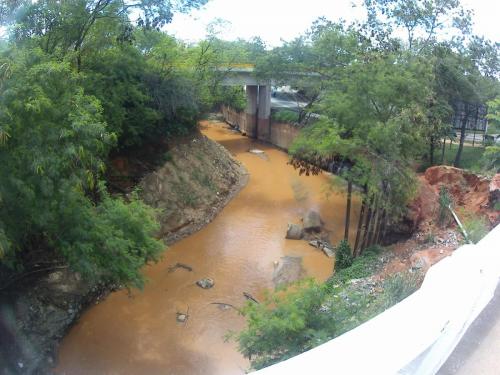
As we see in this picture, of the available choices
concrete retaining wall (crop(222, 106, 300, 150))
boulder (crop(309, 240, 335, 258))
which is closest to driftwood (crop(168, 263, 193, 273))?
boulder (crop(309, 240, 335, 258))

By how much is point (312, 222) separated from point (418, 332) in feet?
53.6

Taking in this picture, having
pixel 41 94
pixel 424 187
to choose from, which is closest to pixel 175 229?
pixel 424 187

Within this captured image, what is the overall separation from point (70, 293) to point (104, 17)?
30.5 ft

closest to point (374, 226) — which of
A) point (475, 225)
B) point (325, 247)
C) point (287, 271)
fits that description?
point (325, 247)

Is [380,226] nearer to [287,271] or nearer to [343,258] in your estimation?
[343,258]

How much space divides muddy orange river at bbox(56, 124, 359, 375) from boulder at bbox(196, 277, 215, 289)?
163 mm

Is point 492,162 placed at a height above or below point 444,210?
above

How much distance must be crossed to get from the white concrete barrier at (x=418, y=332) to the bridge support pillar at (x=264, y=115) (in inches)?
1232

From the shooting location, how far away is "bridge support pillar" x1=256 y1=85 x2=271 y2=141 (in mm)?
34219

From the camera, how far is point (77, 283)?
13.5 metres

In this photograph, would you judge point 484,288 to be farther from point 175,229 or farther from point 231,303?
point 175,229

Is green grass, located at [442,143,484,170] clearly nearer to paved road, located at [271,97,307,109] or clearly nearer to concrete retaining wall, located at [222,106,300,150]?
concrete retaining wall, located at [222,106,300,150]

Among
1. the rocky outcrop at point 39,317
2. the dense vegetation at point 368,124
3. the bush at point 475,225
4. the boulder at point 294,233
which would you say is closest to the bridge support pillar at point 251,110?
the dense vegetation at point 368,124

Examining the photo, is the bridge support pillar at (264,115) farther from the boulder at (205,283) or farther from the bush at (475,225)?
the bush at (475,225)
